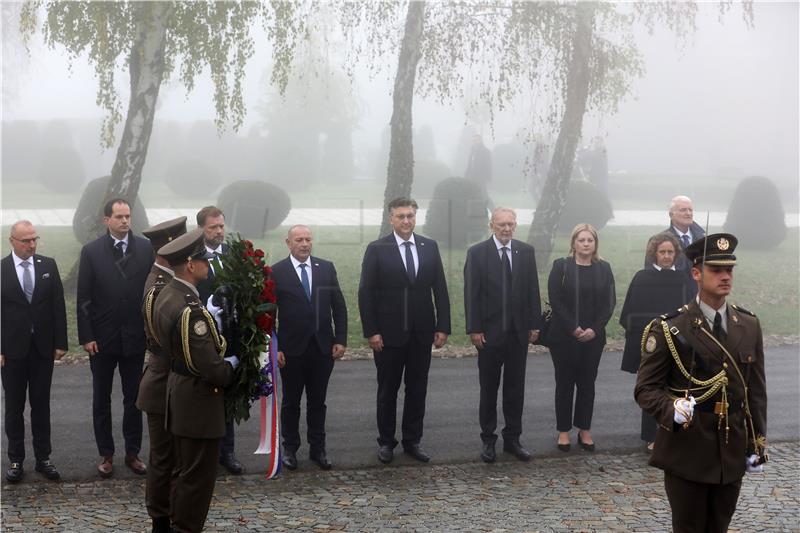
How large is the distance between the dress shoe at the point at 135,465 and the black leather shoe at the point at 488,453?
278 cm

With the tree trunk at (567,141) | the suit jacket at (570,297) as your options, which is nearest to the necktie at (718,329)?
the suit jacket at (570,297)

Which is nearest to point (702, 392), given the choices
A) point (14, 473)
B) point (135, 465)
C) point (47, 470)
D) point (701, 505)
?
point (701, 505)

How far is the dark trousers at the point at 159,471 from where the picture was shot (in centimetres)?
604

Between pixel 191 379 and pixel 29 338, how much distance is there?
7.41 feet

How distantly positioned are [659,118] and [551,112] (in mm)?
2018

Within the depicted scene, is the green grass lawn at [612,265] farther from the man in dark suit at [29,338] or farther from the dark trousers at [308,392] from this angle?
the dark trousers at [308,392]

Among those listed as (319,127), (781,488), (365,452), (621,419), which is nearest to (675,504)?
(781,488)

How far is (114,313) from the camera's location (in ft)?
25.1

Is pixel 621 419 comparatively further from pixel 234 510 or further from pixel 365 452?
pixel 234 510

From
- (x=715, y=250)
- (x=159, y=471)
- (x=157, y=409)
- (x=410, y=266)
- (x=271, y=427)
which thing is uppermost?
(x=715, y=250)

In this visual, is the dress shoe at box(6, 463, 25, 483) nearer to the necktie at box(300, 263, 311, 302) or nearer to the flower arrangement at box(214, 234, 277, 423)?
the flower arrangement at box(214, 234, 277, 423)

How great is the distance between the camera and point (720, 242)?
503cm

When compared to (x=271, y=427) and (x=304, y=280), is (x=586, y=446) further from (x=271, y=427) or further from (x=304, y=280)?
(x=271, y=427)

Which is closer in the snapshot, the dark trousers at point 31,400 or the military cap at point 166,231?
the military cap at point 166,231
